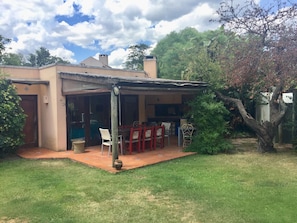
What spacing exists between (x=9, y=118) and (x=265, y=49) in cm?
930

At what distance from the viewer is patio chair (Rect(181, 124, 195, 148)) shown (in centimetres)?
1081

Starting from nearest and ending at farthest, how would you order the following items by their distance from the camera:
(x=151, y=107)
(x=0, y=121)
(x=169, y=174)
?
(x=169, y=174) → (x=0, y=121) → (x=151, y=107)

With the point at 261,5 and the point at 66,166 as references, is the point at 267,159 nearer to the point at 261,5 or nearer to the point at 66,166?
the point at 261,5

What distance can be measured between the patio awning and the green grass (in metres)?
2.52


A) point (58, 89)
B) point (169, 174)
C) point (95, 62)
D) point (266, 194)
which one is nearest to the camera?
point (266, 194)

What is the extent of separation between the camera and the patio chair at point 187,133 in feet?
35.5

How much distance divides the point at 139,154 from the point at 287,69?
5.68m

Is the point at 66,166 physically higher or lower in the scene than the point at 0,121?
lower

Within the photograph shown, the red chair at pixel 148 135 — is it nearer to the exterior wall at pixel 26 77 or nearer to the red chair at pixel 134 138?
the red chair at pixel 134 138

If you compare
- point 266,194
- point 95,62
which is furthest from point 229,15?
point 95,62

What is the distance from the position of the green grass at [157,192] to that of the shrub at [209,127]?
4.48 ft

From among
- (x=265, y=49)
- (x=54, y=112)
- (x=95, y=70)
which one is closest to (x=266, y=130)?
(x=265, y=49)

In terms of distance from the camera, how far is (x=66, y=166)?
844 centimetres

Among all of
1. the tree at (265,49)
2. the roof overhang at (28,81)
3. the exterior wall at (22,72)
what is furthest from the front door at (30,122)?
the tree at (265,49)
